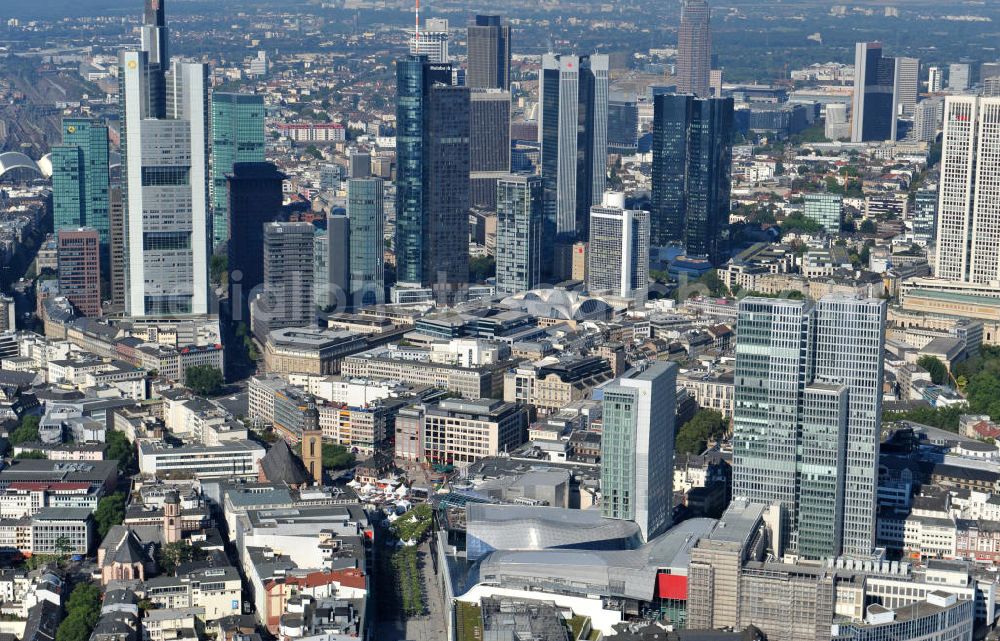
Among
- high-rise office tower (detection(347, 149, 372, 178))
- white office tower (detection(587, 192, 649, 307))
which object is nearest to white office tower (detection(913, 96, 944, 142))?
white office tower (detection(587, 192, 649, 307))

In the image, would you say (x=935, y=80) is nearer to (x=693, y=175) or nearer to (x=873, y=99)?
(x=873, y=99)

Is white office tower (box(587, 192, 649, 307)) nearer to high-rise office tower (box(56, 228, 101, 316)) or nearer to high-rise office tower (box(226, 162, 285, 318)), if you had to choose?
high-rise office tower (box(226, 162, 285, 318))

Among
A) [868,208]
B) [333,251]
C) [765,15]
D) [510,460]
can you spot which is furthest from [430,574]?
[765,15]

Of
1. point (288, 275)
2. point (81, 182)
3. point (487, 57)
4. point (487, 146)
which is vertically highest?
point (487, 57)

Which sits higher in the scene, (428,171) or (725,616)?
(428,171)

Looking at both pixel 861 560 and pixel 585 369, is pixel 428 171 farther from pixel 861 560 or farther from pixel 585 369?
pixel 861 560

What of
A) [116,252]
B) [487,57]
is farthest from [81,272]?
[487,57]

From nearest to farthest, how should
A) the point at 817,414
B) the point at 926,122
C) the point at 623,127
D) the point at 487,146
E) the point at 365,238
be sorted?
the point at 817,414 → the point at 365,238 → the point at 487,146 → the point at 623,127 → the point at 926,122
